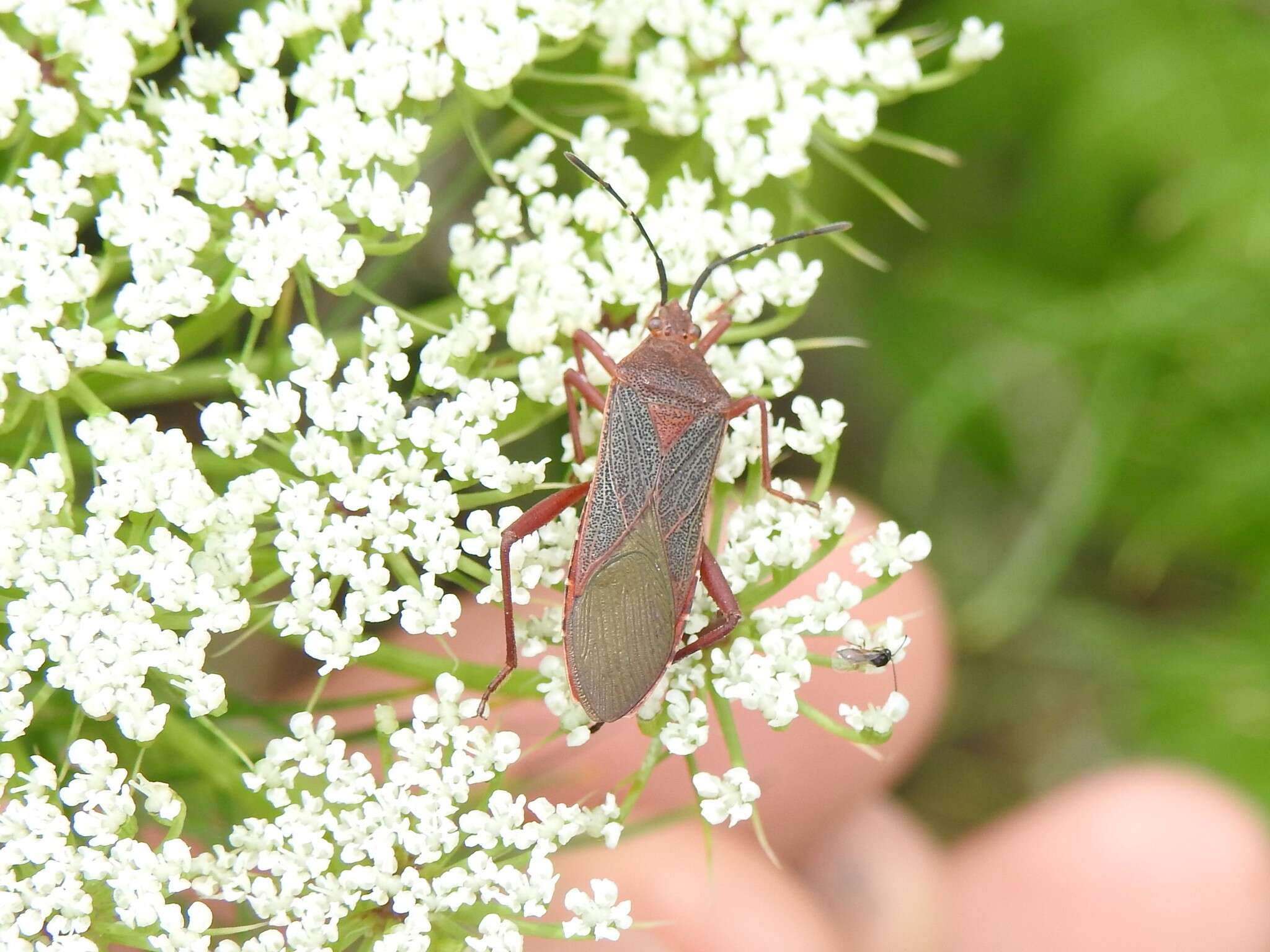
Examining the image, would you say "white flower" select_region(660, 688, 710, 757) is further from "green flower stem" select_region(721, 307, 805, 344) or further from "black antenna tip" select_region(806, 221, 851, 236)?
"black antenna tip" select_region(806, 221, 851, 236)

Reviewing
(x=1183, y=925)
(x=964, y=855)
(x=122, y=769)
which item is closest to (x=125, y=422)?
(x=122, y=769)

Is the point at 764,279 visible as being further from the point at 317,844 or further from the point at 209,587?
the point at 317,844

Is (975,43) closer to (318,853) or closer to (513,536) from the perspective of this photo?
(513,536)

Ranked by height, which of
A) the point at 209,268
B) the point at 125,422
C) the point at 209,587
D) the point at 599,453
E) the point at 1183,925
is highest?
the point at 209,268

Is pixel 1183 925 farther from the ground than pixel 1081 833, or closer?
closer

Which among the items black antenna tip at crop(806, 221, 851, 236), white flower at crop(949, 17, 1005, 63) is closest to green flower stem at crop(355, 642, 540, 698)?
black antenna tip at crop(806, 221, 851, 236)

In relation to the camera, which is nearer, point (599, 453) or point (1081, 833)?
point (599, 453)
